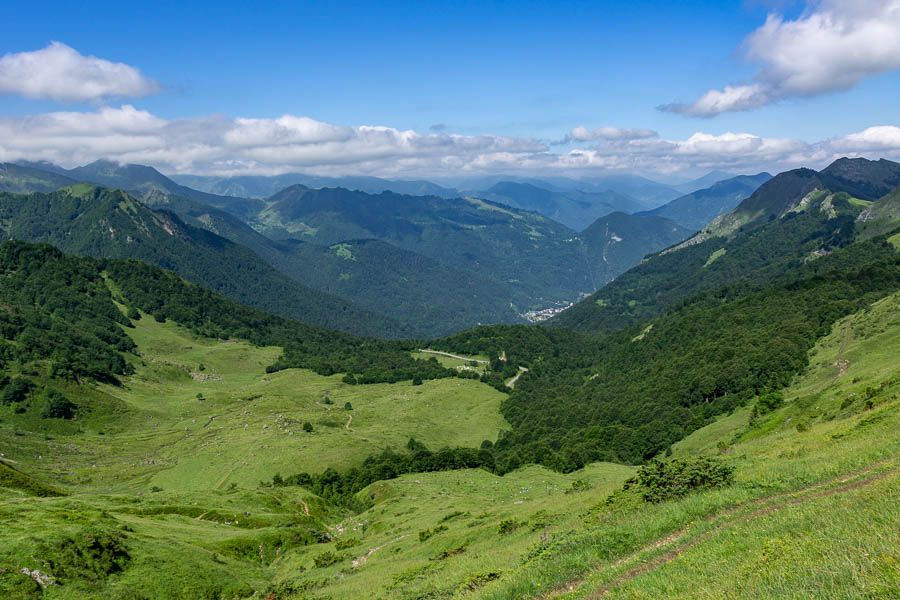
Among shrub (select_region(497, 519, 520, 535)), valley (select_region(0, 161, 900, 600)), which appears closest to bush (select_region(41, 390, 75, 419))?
valley (select_region(0, 161, 900, 600))

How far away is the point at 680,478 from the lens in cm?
3531

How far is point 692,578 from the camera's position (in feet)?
59.4

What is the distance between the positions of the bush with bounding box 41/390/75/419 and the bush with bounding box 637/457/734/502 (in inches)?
8120

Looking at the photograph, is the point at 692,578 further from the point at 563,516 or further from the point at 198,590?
the point at 198,590

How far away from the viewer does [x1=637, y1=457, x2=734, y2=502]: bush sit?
3431 cm

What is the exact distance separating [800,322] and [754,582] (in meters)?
195

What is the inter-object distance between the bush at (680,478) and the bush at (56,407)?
677 feet

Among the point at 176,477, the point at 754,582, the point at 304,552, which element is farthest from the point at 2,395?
the point at 754,582

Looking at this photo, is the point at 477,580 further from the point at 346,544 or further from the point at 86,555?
the point at 346,544

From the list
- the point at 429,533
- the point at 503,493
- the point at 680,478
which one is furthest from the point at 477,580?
the point at 503,493

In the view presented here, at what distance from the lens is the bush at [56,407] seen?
17375 centimetres

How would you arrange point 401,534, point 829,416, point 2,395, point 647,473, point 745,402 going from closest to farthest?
point 647,473 → point 829,416 → point 401,534 → point 745,402 → point 2,395

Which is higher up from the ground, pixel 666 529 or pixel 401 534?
pixel 666 529

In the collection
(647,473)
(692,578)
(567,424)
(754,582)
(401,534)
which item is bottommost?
(567,424)
